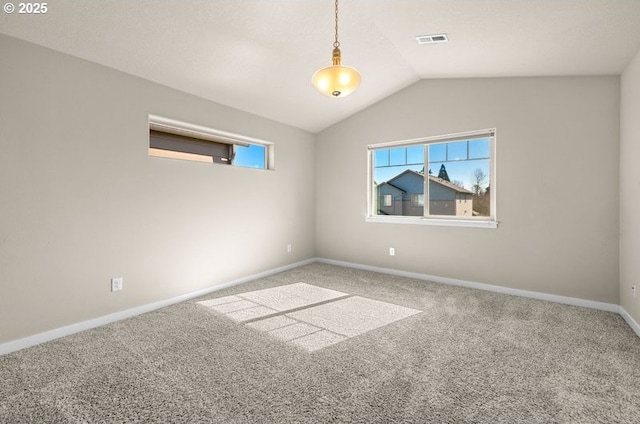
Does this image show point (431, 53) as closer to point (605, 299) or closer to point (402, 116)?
point (402, 116)

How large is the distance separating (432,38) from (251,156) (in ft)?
9.02

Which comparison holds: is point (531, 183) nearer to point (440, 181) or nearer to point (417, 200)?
point (440, 181)

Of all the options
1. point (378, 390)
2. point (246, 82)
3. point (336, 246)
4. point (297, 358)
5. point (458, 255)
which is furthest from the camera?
point (336, 246)

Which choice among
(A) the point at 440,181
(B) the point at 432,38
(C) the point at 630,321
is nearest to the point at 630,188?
(C) the point at 630,321

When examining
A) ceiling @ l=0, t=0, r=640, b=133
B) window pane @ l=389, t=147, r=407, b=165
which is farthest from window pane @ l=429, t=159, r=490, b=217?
ceiling @ l=0, t=0, r=640, b=133

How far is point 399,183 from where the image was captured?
4781mm

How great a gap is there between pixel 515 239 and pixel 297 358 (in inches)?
121

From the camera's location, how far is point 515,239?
3.69 metres

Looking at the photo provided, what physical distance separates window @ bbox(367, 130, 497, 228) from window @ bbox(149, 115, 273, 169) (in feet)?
6.11

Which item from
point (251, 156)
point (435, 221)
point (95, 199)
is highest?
point (251, 156)

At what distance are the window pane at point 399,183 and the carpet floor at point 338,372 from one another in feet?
6.52

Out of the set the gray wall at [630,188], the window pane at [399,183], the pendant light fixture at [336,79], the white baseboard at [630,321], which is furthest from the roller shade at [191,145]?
the white baseboard at [630,321]

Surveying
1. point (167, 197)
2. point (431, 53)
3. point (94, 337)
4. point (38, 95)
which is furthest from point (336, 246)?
point (38, 95)

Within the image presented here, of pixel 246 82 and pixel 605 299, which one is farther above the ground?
pixel 246 82
